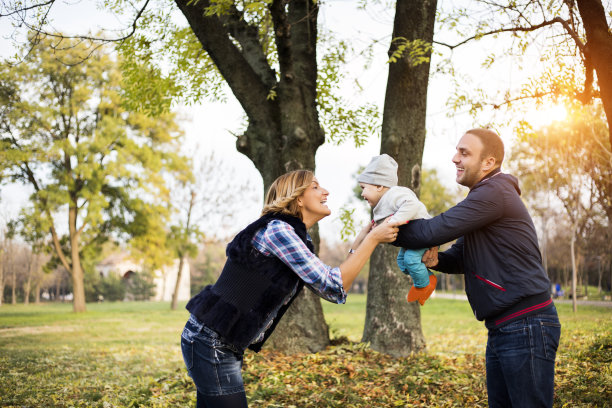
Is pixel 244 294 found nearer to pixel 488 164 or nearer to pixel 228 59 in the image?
pixel 488 164

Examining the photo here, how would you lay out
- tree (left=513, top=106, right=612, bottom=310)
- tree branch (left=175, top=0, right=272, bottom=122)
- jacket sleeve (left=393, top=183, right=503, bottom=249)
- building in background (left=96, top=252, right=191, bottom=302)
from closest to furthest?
jacket sleeve (left=393, top=183, right=503, bottom=249)
tree branch (left=175, top=0, right=272, bottom=122)
tree (left=513, top=106, right=612, bottom=310)
building in background (left=96, top=252, right=191, bottom=302)

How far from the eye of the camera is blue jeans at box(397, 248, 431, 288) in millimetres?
3268

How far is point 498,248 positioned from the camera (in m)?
2.88

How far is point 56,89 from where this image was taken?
77.6 ft

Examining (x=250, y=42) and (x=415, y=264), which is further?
(x=250, y=42)

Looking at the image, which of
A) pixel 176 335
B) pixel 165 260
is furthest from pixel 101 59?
pixel 176 335

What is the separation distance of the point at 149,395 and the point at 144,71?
6.73m

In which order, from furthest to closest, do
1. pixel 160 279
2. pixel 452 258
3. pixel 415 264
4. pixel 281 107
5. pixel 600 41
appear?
pixel 160 279
pixel 281 107
pixel 600 41
pixel 452 258
pixel 415 264

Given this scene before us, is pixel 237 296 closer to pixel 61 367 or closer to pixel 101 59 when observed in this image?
pixel 61 367

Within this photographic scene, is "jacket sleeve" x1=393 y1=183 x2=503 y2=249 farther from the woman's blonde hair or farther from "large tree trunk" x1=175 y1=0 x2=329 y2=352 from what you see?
"large tree trunk" x1=175 y1=0 x2=329 y2=352

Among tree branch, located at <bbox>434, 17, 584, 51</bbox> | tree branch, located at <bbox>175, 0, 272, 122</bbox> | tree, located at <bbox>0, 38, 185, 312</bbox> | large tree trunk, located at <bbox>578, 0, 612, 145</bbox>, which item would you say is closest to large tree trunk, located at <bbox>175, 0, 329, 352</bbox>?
tree branch, located at <bbox>175, 0, 272, 122</bbox>

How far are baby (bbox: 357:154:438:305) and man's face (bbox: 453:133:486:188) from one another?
0.34 metres

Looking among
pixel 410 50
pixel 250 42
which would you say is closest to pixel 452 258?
pixel 410 50

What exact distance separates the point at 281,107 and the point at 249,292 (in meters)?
5.74
